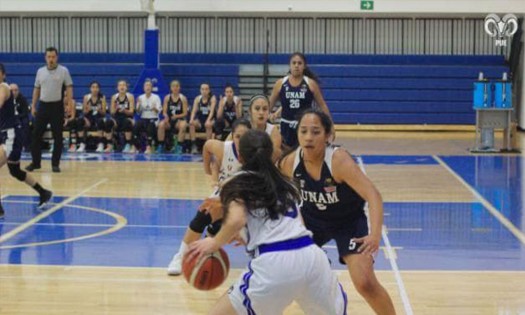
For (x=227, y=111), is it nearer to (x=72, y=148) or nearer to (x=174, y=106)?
(x=174, y=106)

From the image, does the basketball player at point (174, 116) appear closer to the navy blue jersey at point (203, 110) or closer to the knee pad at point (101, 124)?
the navy blue jersey at point (203, 110)

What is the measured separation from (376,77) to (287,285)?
1862 cm

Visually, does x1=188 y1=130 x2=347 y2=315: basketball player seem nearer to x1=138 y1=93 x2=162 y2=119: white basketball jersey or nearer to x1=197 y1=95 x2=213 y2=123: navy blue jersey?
x1=197 y1=95 x2=213 y2=123: navy blue jersey

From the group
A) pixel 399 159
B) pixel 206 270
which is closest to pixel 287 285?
pixel 206 270

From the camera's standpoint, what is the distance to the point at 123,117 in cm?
1733

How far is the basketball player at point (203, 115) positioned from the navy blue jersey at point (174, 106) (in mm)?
265

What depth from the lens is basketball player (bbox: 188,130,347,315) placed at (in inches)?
168

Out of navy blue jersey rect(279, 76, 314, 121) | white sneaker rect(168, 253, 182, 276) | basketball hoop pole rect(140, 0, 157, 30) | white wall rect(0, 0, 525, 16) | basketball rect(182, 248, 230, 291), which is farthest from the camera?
white wall rect(0, 0, 525, 16)

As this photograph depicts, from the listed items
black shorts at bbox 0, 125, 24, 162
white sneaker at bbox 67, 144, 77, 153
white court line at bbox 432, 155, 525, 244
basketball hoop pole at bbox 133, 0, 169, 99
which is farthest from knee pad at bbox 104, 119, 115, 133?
black shorts at bbox 0, 125, 24, 162

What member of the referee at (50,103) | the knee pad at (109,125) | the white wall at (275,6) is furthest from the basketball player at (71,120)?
the white wall at (275,6)

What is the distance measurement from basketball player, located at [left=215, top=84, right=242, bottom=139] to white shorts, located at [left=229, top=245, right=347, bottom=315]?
41.1 feet

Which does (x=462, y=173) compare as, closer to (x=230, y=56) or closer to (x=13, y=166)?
(x=13, y=166)

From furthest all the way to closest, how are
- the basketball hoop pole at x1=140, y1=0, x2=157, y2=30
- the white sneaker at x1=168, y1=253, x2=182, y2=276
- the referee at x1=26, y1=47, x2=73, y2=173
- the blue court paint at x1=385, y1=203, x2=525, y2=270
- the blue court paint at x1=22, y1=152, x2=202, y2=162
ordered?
the basketball hoop pole at x1=140, y1=0, x2=157, y2=30, the blue court paint at x1=22, y1=152, x2=202, y2=162, the referee at x1=26, y1=47, x2=73, y2=173, the blue court paint at x1=385, y1=203, x2=525, y2=270, the white sneaker at x1=168, y1=253, x2=182, y2=276

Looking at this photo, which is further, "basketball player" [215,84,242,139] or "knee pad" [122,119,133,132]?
"knee pad" [122,119,133,132]
